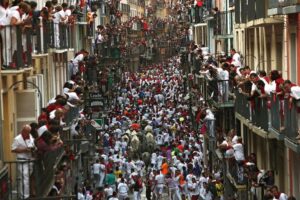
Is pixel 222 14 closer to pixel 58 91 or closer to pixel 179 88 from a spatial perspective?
pixel 58 91

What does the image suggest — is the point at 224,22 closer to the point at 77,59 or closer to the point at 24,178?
the point at 77,59

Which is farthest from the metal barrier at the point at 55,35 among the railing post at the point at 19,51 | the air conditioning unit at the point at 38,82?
the railing post at the point at 19,51

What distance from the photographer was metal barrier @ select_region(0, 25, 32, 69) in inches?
939

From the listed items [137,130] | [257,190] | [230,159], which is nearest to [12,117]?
[257,190]

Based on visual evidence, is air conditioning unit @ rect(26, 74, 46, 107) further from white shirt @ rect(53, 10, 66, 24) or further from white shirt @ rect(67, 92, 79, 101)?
white shirt @ rect(53, 10, 66, 24)

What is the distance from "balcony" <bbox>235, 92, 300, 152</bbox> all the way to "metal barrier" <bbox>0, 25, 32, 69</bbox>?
6203mm

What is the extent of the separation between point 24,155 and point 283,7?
7.84 metres

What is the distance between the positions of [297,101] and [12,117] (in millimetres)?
7034

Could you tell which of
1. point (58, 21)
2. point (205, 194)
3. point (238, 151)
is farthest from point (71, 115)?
point (238, 151)

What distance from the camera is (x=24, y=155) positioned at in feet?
75.6

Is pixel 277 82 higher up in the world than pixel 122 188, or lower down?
higher up

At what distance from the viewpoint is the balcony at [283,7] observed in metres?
25.5

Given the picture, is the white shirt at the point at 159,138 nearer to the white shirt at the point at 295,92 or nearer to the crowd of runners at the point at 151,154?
the crowd of runners at the point at 151,154

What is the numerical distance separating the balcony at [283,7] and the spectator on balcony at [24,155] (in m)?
7.03
